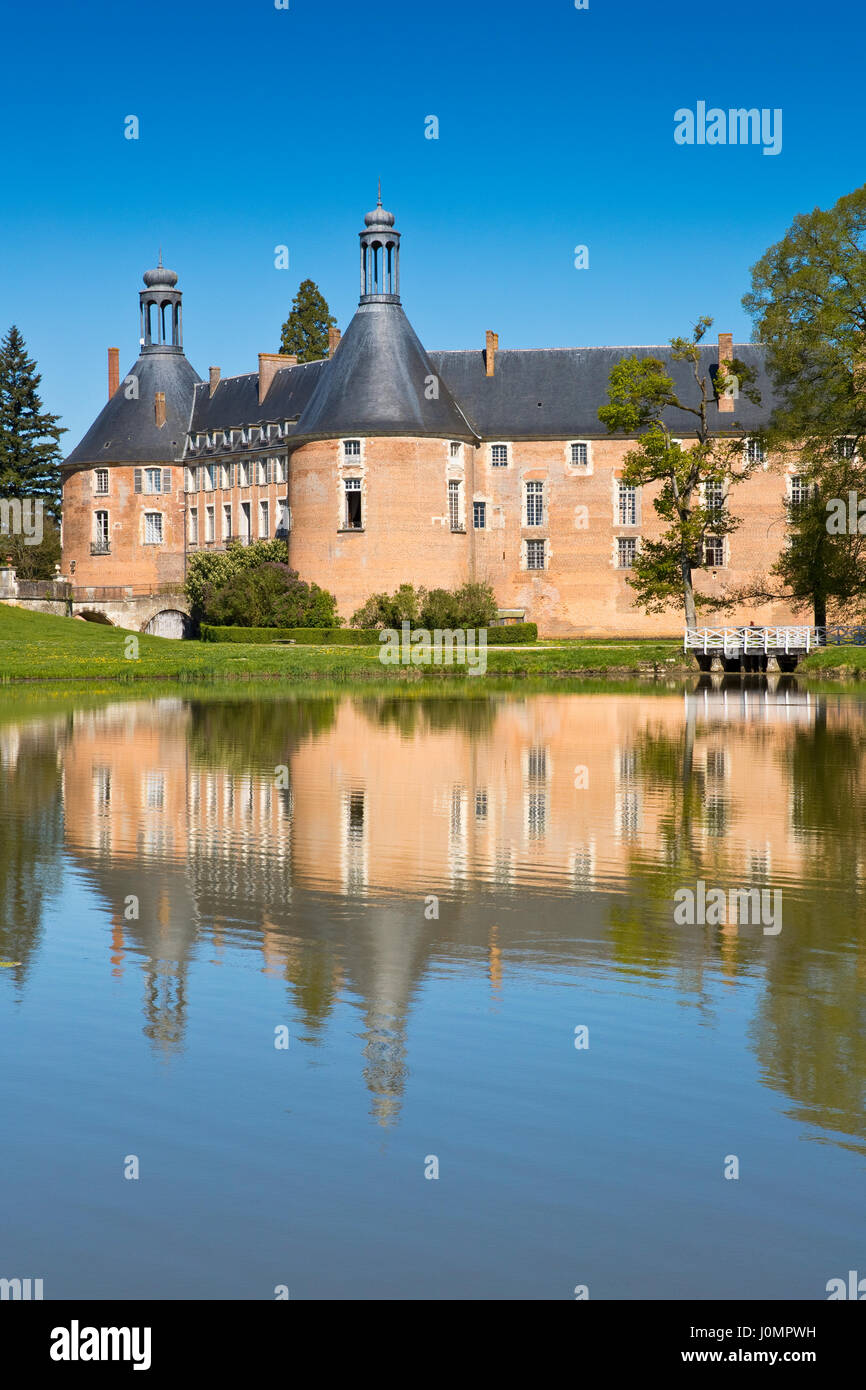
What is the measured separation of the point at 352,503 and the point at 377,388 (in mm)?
4646

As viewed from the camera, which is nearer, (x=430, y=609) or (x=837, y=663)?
(x=837, y=663)

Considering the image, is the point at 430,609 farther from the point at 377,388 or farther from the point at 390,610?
the point at 377,388

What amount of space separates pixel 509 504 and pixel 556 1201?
61872 mm

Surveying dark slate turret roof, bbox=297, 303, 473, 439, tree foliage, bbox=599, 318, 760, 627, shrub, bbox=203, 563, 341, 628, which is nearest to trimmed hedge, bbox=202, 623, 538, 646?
shrub, bbox=203, 563, 341, 628

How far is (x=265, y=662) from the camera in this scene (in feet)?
142

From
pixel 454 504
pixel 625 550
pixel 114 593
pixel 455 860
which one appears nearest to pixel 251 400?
pixel 114 593

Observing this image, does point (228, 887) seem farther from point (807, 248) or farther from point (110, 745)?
point (807, 248)

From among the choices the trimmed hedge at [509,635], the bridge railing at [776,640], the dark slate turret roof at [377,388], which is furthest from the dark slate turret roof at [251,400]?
the bridge railing at [776,640]

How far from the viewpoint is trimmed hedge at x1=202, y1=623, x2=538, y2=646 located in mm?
54438

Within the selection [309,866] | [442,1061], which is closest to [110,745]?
[309,866]

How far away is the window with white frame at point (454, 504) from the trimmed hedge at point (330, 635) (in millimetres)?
8553

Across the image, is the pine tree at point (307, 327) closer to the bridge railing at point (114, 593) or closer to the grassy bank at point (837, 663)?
the bridge railing at point (114, 593)

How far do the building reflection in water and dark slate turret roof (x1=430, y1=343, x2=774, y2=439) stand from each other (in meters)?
42.8

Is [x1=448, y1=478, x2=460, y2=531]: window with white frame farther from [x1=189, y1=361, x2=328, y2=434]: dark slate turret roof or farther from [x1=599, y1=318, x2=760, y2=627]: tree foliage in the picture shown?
[x1=599, y1=318, x2=760, y2=627]: tree foliage
